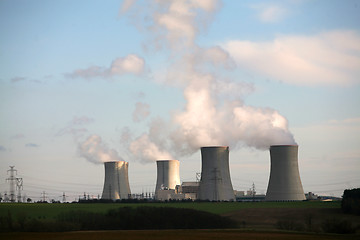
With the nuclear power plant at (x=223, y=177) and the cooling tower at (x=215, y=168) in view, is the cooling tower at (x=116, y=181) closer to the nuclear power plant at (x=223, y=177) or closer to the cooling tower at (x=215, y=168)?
the nuclear power plant at (x=223, y=177)

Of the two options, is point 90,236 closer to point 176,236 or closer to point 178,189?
point 176,236

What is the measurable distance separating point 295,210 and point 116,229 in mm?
17880

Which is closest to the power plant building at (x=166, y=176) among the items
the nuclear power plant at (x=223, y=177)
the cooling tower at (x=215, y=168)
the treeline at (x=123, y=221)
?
the nuclear power plant at (x=223, y=177)

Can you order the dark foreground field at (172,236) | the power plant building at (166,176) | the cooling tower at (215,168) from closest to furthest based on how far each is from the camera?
1. the dark foreground field at (172,236)
2. the cooling tower at (215,168)
3. the power plant building at (166,176)

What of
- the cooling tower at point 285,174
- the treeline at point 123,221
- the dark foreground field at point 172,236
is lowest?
the dark foreground field at point 172,236

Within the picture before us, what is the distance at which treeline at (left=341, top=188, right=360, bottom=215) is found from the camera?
43750mm

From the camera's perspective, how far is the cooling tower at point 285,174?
177 ft

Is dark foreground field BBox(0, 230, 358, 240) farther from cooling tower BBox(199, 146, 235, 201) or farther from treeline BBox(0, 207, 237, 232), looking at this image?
cooling tower BBox(199, 146, 235, 201)

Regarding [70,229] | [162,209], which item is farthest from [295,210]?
[70,229]

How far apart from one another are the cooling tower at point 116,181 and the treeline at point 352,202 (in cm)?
2965

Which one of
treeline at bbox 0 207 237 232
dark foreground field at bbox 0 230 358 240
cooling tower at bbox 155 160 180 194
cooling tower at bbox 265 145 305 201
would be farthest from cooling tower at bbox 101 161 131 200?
dark foreground field at bbox 0 230 358 240

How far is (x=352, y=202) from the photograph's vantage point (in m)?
44.4

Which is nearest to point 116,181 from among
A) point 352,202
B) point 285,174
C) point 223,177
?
point 223,177

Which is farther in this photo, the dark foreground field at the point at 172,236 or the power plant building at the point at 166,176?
the power plant building at the point at 166,176
